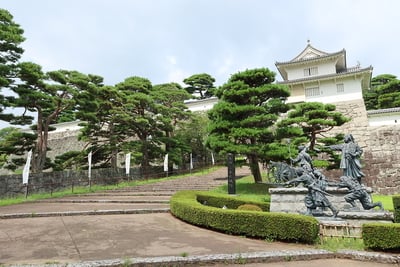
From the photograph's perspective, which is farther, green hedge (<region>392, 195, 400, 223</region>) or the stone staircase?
the stone staircase

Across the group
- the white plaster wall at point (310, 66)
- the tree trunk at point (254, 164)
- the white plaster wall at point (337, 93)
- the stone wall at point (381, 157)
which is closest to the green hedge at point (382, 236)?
the tree trunk at point (254, 164)

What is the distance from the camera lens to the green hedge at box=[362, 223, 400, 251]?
16.2 ft

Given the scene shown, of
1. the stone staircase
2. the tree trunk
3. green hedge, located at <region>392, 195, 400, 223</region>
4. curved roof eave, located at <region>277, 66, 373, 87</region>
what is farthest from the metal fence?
A: curved roof eave, located at <region>277, 66, 373, 87</region>

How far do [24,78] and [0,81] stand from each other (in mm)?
1576

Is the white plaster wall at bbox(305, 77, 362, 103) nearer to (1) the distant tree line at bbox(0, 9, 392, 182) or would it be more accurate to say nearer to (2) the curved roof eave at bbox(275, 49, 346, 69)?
(2) the curved roof eave at bbox(275, 49, 346, 69)

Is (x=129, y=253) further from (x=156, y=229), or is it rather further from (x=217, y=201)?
(x=217, y=201)

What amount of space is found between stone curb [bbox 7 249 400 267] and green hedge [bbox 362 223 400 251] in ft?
1.02

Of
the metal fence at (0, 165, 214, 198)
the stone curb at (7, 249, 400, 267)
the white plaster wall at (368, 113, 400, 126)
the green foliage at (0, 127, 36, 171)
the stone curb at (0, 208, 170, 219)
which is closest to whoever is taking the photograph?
the stone curb at (7, 249, 400, 267)

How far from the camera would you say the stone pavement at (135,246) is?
4.39 metres

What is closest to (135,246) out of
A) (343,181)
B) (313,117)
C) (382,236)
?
(382,236)

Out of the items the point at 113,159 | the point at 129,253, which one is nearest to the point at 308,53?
the point at 113,159

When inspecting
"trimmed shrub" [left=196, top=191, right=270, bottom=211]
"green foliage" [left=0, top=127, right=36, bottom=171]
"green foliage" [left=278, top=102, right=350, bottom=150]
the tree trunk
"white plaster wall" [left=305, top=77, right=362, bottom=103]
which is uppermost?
"white plaster wall" [left=305, top=77, right=362, bottom=103]

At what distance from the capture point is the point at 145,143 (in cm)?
2042

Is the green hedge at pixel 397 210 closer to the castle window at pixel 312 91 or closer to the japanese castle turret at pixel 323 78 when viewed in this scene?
the japanese castle turret at pixel 323 78
